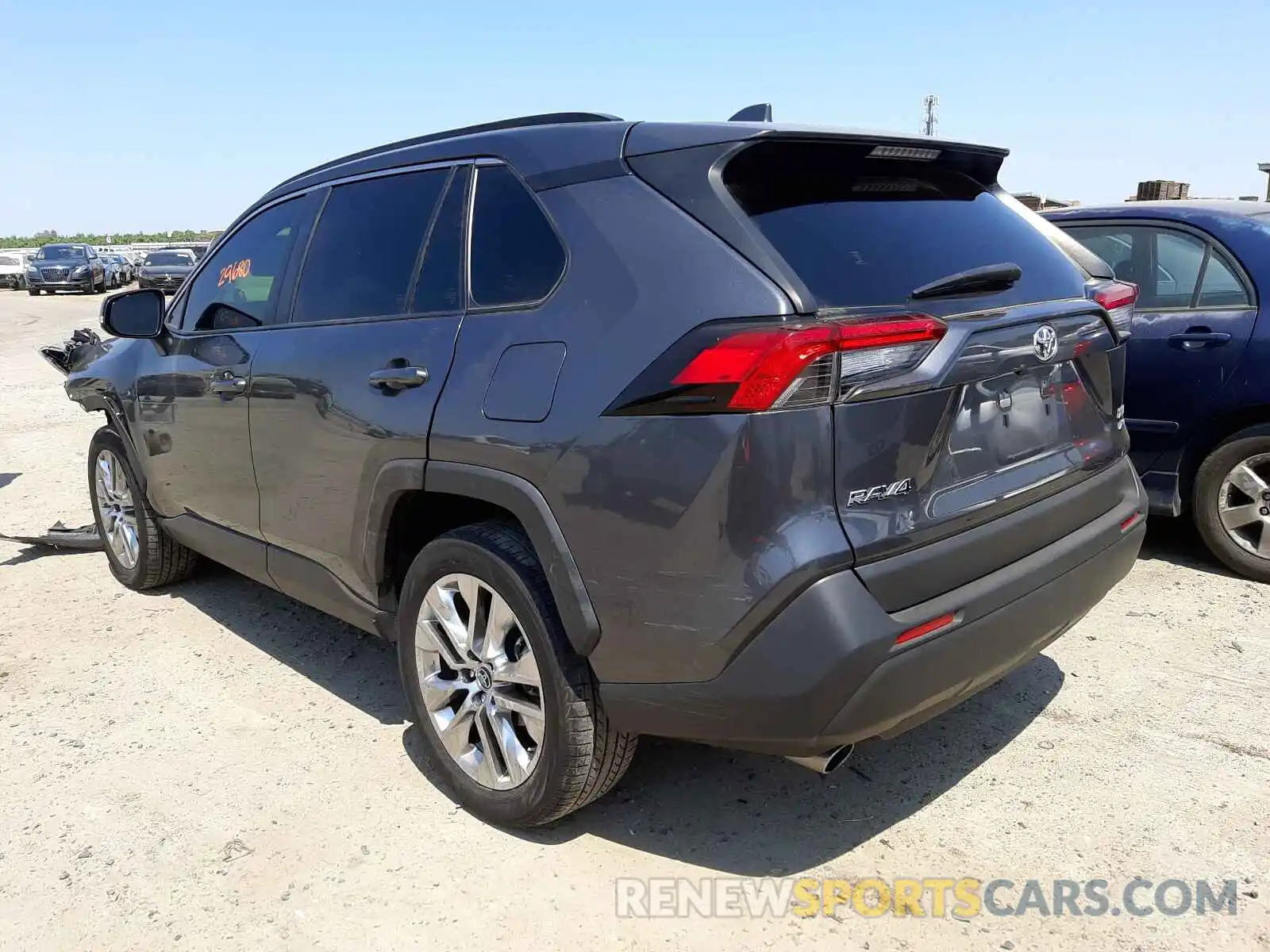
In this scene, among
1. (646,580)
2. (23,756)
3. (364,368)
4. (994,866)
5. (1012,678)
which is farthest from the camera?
(1012,678)

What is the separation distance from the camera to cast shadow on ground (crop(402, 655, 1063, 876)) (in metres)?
2.70

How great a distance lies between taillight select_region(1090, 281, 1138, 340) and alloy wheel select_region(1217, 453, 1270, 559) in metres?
1.83

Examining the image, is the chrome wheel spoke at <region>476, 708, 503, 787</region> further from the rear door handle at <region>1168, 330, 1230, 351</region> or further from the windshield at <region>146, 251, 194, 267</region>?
the windshield at <region>146, 251, 194, 267</region>

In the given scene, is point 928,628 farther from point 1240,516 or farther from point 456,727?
point 1240,516

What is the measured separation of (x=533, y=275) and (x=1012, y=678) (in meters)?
2.36

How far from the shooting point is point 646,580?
2.23m

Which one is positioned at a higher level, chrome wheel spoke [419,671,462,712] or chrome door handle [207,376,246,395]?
chrome door handle [207,376,246,395]

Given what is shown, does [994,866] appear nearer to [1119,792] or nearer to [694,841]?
[1119,792]

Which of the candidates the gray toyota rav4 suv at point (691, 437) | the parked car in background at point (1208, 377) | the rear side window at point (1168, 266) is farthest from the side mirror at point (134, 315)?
the rear side window at point (1168, 266)

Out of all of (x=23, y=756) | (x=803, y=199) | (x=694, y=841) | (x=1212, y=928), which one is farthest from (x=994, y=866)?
(x=23, y=756)

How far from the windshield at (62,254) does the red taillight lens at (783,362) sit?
36817mm

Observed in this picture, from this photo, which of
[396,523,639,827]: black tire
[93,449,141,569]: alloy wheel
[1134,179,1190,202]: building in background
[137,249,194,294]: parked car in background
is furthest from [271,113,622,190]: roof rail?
[137,249,194,294]: parked car in background

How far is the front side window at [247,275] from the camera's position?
12.1 feet

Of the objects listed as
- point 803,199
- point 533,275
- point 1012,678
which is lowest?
point 1012,678
